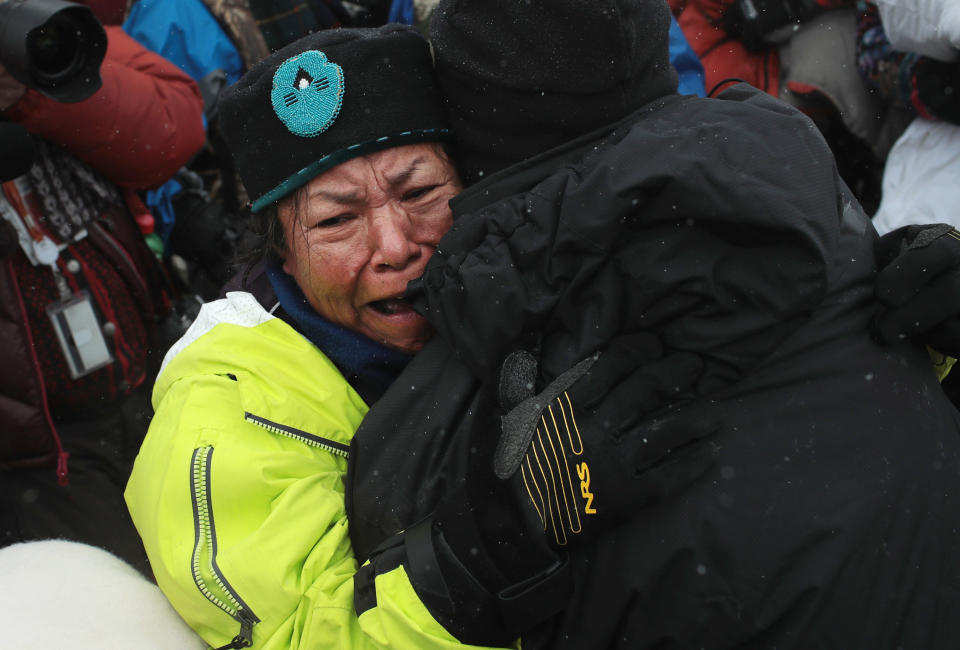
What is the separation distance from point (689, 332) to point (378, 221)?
0.82 metres

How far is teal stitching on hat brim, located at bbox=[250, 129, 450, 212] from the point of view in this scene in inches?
69.6

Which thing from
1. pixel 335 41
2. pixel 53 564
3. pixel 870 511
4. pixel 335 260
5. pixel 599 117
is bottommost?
pixel 870 511

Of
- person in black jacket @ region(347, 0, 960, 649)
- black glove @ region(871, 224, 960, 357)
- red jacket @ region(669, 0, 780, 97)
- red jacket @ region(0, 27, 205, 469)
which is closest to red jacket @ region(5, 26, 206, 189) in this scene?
red jacket @ region(0, 27, 205, 469)

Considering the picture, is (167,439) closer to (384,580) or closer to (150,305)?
(384,580)

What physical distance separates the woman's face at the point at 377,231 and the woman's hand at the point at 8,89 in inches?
42.0

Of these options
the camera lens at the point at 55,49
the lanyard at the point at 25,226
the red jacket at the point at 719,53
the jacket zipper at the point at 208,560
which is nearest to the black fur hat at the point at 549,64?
the jacket zipper at the point at 208,560


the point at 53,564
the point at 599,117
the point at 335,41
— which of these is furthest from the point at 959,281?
the point at 53,564

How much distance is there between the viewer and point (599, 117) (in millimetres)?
1518

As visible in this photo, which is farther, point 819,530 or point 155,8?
point 155,8

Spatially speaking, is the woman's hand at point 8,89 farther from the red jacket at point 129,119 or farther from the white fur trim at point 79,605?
the white fur trim at point 79,605

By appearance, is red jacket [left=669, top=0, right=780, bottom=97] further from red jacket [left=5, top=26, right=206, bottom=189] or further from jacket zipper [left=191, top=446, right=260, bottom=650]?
jacket zipper [left=191, top=446, right=260, bottom=650]

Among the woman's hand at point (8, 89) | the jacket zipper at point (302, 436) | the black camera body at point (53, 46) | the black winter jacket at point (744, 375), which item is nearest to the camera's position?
the black winter jacket at point (744, 375)

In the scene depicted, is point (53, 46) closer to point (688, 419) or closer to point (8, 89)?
point (8, 89)

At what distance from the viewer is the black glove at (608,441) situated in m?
1.23
